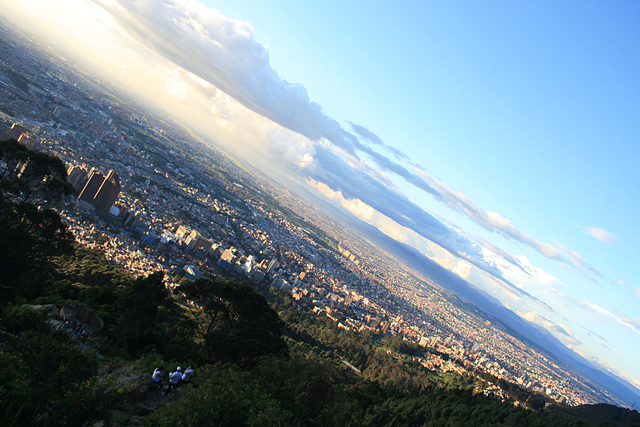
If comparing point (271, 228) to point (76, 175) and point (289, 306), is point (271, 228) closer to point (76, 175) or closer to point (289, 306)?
point (289, 306)

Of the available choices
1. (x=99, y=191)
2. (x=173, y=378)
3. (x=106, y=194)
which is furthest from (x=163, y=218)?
(x=173, y=378)

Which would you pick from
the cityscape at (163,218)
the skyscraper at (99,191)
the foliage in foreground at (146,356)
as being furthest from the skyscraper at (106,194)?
the foliage in foreground at (146,356)

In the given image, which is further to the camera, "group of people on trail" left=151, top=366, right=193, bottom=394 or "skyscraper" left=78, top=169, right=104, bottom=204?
"skyscraper" left=78, top=169, right=104, bottom=204

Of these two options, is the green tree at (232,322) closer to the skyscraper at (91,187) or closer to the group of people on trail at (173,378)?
the group of people on trail at (173,378)

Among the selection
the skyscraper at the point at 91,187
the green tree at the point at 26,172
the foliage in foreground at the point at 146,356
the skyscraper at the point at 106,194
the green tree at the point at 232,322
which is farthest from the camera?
the skyscraper at the point at 106,194

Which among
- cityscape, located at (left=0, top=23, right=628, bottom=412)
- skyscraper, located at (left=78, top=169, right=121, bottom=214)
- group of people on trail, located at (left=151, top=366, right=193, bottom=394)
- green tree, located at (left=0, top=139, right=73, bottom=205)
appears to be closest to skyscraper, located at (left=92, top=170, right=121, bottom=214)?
skyscraper, located at (left=78, top=169, right=121, bottom=214)

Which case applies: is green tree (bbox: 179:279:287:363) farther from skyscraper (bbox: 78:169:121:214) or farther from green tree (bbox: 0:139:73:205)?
skyscraper (bbox: 78:169:121:214)

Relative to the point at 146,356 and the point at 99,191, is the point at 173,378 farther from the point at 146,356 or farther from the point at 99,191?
the point at 99,191

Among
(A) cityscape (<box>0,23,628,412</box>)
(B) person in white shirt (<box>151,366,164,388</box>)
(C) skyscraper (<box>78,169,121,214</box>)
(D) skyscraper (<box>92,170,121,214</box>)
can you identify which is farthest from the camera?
(D) skyscraper (<box>92,170,121,214</box>)

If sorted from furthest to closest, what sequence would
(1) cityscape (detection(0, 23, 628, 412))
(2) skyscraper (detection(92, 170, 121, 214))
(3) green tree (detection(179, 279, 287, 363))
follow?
1. (2) skyscraper (detection(92, 170, 121, 214))
2. (1) cityscape (detection(0, 23, 628, 412))
3. (3) green tree (detection(179, 279, 287, 363))

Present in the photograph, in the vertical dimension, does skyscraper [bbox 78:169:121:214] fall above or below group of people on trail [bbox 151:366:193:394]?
below

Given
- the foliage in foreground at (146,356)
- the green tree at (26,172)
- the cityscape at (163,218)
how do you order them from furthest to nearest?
the cityscape at (163,218)
the green tree at (26,172)
the foliage in foreground at (146,356)

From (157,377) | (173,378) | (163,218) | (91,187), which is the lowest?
(163,218)

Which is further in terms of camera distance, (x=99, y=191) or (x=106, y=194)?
(x=106, y=194)
